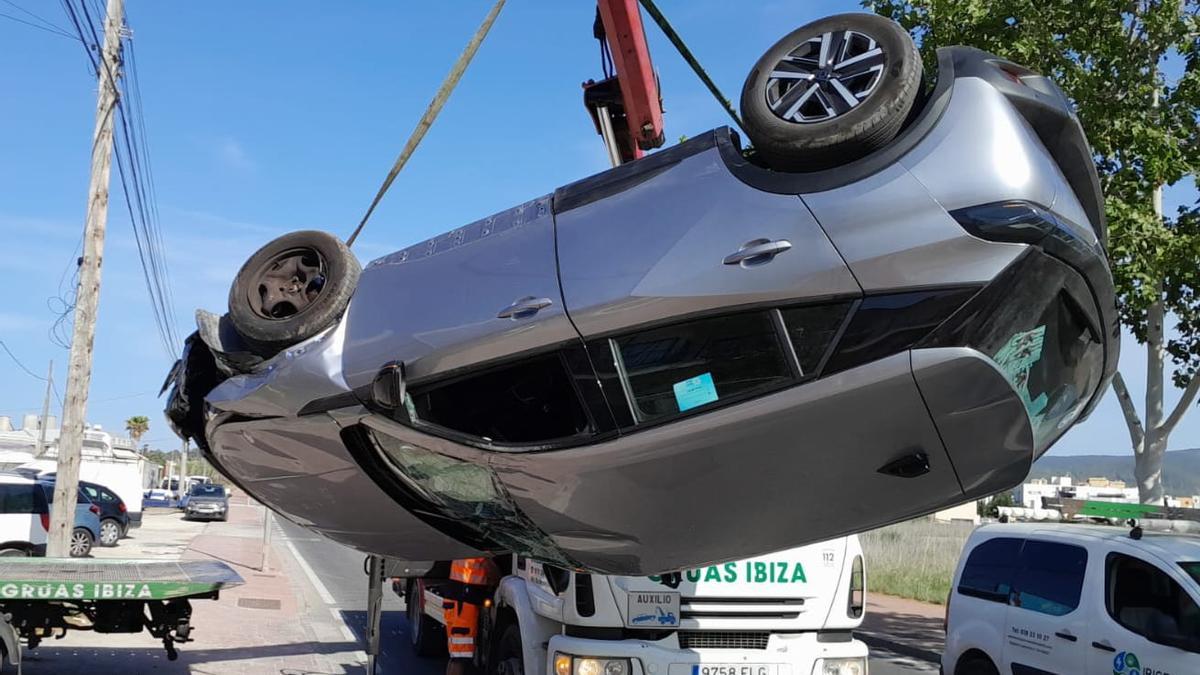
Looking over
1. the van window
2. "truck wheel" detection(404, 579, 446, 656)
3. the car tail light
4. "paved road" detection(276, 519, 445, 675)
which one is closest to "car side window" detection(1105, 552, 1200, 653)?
the van window

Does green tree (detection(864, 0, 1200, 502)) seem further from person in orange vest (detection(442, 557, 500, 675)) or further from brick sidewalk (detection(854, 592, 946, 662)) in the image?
person in orange vest (detection(442, 557, 500, 675))

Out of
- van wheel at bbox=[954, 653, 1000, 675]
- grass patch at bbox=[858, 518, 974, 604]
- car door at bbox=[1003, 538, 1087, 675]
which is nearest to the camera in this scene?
car door at bbox=[1003, 538, 1087, 675]

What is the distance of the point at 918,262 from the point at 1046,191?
452 mm

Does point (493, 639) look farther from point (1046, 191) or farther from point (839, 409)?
point (1046, 191)

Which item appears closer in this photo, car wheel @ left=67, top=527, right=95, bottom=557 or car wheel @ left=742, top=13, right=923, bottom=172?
car wheel @ left=742, top=13, right=923, bottom=172

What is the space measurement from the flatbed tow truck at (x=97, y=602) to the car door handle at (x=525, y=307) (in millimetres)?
6086

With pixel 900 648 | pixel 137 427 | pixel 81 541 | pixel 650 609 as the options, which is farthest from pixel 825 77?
pixel 137 427

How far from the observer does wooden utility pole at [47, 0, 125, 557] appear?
13.8 meters

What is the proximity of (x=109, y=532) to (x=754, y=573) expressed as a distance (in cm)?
2270

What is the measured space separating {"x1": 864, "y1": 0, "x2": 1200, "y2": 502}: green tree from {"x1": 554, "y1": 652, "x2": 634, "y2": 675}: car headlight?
20.0ft

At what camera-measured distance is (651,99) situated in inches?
326

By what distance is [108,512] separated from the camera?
1006 inches

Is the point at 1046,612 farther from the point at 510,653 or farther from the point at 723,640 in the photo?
the point at 510,653

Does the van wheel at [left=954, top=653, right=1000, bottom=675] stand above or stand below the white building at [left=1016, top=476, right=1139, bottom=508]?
below
